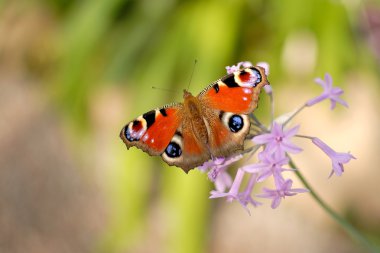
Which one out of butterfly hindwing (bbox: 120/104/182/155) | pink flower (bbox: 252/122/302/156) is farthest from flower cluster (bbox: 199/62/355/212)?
butterfly hindwing (bbox: 120/104/182/155)

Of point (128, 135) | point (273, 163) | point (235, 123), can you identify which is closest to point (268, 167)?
point (273, 163)

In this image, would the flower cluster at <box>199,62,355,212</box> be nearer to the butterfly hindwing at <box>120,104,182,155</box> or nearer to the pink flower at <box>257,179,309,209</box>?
the pink flower at <box>257,179,309,209</box>

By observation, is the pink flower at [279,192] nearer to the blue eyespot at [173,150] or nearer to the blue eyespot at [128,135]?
the blue eyespot at [173,150]

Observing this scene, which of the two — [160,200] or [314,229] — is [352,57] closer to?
[314,229]

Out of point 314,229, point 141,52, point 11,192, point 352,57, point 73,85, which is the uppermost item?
point 352,57

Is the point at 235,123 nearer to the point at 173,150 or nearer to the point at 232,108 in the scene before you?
the point at 232,108

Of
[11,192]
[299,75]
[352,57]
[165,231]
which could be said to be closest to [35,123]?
[11,192]

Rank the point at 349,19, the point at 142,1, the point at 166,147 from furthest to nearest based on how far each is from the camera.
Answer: the point at 142,1, the point at 349,19, the point at 166,147
